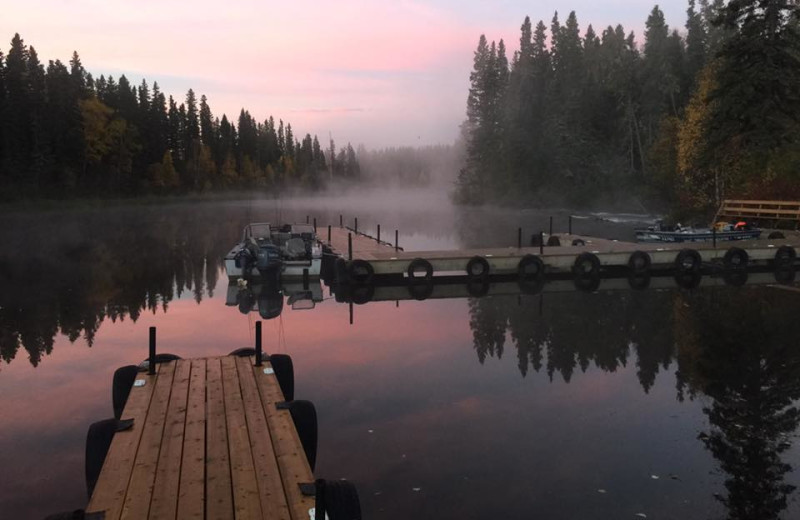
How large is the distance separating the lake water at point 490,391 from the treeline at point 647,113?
20.6m

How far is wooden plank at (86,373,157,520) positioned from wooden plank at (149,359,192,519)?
11.1 inches

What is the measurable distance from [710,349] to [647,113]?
75.2 m

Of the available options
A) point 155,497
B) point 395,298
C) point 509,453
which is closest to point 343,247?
point 395,298

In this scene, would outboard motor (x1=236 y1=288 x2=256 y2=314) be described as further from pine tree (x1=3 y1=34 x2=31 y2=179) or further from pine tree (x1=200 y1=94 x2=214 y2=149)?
pine tree (x1=200 y1=94 x2=214 y2=149)

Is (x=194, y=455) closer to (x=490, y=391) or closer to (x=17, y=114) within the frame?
(x=490, y=391)

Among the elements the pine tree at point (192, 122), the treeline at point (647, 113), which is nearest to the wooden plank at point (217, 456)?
the treeline at point (647, 113)

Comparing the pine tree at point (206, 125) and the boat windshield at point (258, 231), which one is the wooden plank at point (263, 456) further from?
the pine tree at point (206, 125)

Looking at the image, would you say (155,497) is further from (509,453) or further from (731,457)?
(731,457)

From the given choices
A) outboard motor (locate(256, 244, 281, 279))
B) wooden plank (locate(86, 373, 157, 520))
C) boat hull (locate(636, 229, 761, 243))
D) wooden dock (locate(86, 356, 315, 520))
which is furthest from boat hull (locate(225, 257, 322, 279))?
boat hull (locate(636, 229, 761, 243))

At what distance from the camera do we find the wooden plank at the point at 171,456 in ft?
18.3

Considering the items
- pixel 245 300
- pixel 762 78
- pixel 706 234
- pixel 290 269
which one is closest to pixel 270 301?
pixel 245 300

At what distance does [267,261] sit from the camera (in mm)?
22594

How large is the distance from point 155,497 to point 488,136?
102951 mm

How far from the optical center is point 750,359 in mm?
12836
